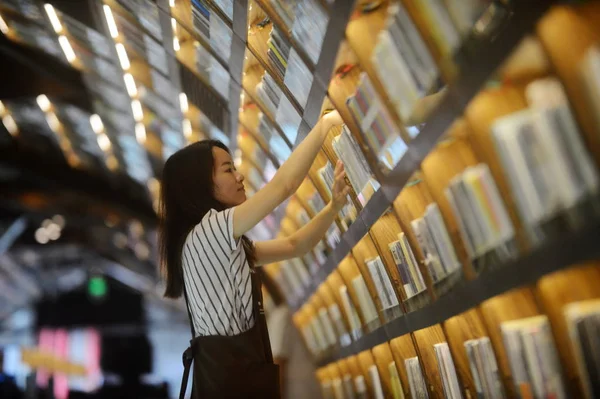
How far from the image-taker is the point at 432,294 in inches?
125

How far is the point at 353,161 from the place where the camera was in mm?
3705

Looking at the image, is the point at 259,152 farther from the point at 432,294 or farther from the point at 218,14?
the point at 432,294

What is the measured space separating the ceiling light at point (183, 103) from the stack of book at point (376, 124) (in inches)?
143

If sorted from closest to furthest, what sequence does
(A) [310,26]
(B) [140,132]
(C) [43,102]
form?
(A) [310,26], (C) [43,102], (B) [140,132]

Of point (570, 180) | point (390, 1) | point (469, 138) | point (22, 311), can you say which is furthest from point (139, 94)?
point (22, 311)

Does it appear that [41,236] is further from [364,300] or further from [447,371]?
[447,371]

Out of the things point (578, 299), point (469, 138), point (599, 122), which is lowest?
point (578, 299)

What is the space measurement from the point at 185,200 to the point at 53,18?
375cm

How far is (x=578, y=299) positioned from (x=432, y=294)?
3.66ft

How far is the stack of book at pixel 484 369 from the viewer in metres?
2.68

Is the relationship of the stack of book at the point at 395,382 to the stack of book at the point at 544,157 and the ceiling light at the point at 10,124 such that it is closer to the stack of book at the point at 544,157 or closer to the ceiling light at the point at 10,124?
the stack of book at the point at 544,157

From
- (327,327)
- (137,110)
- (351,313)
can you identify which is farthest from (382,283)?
(137,110)

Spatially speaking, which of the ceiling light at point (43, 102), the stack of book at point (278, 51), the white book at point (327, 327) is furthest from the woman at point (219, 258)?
the ceiling light at point (43, 102)

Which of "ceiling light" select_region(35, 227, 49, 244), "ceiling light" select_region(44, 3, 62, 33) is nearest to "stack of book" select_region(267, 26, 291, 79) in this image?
"ceiling light" select_region(44, 3, 62, 33)
